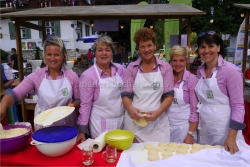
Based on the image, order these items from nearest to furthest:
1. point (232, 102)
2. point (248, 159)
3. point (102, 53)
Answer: point (248, 159), point (232, 102), point (102, 53)

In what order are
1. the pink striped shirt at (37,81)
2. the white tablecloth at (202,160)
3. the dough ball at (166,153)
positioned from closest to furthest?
the white tablecloth at (202,160)
the dough ball at (166,153)
the pink striped shirt at (37,81)

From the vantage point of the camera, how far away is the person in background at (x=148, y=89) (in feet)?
6.08

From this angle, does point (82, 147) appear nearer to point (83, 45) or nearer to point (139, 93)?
point (139, 93)

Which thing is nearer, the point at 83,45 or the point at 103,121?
the point at 103,121

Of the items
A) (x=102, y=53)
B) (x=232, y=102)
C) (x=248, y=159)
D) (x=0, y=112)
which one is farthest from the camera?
(x=102, y=53)

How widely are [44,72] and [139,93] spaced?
0.95 meters

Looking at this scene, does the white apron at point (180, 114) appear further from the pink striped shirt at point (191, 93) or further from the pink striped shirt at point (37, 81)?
the pink striped shirt at point (37, 81)

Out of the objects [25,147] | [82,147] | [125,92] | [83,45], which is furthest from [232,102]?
[83,45]

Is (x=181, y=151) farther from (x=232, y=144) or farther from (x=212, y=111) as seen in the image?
(x=212, y=111)

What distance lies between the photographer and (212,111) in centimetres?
182

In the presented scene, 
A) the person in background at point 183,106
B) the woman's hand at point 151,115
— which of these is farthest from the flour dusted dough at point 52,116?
the person in background at point 183,106

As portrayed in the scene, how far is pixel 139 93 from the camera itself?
1.92 m

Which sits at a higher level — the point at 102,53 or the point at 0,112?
the point at 102,53

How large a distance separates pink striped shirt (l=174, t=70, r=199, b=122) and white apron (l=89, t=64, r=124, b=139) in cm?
63
